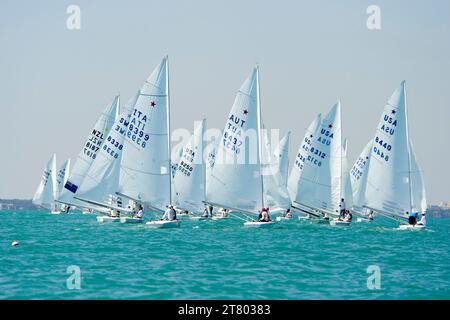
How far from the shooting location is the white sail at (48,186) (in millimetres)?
114188

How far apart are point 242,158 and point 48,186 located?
70.6 m

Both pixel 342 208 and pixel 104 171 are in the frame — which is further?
pixel 342 208

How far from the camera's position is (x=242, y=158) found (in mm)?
51719

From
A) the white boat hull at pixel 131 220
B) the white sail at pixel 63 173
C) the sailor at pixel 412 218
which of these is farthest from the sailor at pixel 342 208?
the white sail at pixel 63 173

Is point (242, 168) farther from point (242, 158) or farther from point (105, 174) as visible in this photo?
point (105, 174)

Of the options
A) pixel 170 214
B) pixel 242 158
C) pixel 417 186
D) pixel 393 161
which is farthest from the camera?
pixel 417 186

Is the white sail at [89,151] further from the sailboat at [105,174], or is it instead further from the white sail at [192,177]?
the white sail at [192,177]

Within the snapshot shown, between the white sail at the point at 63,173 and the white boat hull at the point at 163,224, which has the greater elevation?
the white sail at the point at 63,173

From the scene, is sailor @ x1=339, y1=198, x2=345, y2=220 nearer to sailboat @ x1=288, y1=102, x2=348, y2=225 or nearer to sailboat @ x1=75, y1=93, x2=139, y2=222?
sailboat @ x1=288, y1=102, x2=348, y2=225

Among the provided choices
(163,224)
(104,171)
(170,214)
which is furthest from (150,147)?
(104,171)

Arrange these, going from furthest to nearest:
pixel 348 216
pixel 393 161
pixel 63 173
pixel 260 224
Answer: pixel 63 173
pixel 348 216
pixel 393 161
pixel 260 224

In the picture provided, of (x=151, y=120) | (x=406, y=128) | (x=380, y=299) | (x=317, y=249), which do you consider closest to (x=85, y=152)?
(x=151, y=120)
